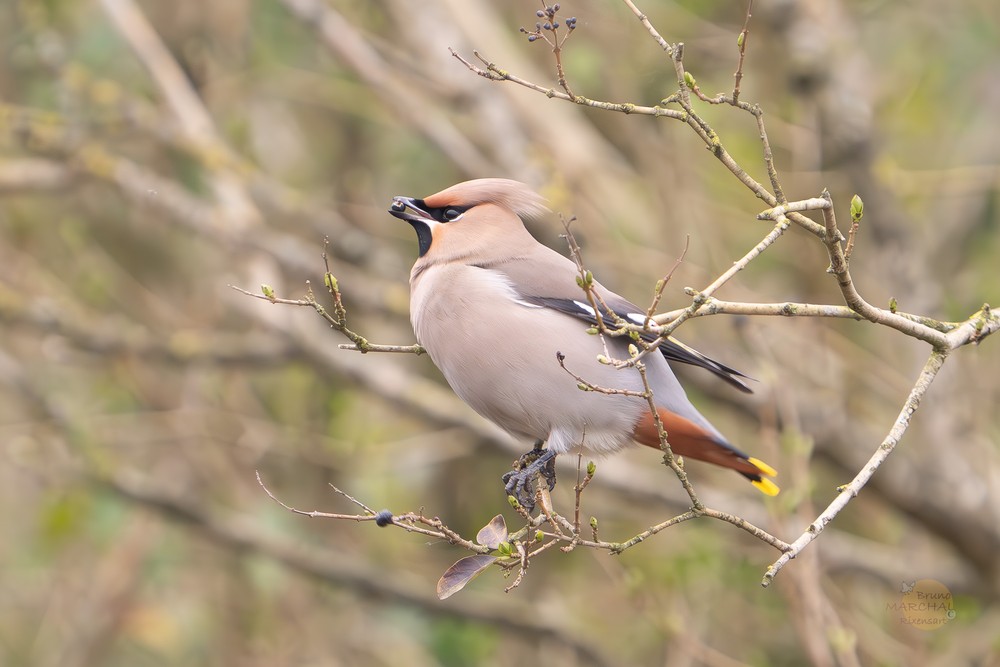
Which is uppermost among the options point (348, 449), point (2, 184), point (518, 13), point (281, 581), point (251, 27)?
point (518, 13)

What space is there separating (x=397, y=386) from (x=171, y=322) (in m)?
2.17

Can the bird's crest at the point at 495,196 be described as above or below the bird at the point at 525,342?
above

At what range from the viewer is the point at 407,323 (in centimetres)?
686

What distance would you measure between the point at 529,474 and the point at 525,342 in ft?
1.36

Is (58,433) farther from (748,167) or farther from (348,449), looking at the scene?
(748,167)

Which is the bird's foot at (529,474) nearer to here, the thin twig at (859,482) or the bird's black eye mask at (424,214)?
the bird's black eye mask at (424,214)

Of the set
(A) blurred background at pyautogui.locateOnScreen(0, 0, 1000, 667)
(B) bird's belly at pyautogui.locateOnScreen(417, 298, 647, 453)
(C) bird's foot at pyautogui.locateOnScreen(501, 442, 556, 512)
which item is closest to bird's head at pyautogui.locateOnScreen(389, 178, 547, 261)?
(B) bird's belly at pyautogui.locateOnScreen(417, 298, 647, 453)

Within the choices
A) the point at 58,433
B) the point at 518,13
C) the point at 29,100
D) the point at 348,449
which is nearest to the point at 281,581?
the point at 348,449

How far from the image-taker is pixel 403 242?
863 cm

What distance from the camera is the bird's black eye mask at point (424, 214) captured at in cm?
367

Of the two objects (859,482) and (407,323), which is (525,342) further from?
(407,323)

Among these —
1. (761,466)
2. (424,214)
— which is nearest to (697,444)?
(761,466)

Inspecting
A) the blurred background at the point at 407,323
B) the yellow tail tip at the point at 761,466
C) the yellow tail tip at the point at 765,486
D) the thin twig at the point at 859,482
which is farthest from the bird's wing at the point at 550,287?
the blurred background at the point at 407,323

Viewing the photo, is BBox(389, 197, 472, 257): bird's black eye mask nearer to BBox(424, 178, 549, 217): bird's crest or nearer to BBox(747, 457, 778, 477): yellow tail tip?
BBox(424, 178, 549, 217): bird's crest
